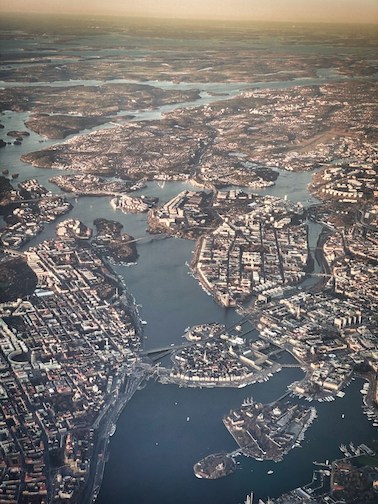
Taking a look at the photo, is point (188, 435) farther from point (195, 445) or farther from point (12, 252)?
point (12, 252)

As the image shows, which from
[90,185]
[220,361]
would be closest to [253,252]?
[220,361]

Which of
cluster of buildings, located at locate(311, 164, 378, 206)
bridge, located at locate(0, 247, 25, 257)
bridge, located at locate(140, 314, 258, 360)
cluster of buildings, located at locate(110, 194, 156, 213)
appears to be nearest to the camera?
bridge, located at locate(140, 314, 258, 360)

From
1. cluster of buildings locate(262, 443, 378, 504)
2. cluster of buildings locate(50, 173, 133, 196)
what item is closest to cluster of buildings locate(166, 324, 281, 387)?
cluster of buildings locate(262, 443, 378, 504)

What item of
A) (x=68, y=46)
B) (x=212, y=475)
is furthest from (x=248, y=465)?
(x=68, y=46)

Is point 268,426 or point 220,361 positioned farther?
point 220,361

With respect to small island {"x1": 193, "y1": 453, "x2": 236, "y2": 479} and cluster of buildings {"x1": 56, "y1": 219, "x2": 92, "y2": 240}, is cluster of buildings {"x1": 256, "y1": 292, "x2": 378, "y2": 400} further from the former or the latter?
cluster of buildings {"x1": 56, "y1": 219, "x2": 92, "y2": 240}

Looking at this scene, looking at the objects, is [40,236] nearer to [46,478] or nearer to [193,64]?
[46,478]
